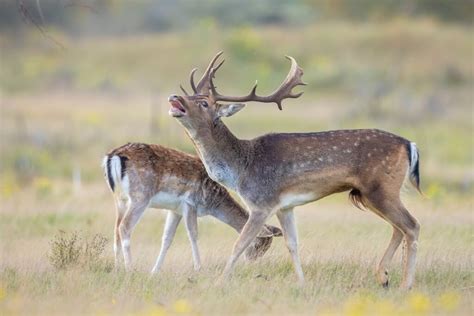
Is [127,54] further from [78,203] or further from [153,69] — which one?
[78,203]

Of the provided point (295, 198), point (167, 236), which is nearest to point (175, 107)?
point (295, 198)

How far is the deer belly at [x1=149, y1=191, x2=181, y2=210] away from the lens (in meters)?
12.1

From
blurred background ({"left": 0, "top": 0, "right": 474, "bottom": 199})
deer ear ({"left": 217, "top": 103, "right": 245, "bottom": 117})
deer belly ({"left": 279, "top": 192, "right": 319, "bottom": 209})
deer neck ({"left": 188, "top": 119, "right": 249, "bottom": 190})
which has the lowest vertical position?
blurred background ({"left": 0, "top": 0, "right": 474, "bottom": 199})

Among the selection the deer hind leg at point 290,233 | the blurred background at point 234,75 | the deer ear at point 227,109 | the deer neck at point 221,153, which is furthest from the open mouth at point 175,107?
the blurred background at point 234,75

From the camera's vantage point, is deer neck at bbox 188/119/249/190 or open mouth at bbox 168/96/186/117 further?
deer neck at bbox 188/119/249/190

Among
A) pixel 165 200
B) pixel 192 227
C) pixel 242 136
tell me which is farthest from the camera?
pixel 242 136

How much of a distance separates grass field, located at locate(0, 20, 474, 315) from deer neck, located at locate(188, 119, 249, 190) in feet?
3.20

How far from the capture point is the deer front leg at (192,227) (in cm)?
1165

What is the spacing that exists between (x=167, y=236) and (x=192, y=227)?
1.01 ft

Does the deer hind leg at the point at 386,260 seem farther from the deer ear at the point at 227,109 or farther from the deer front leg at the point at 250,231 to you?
the deer ear at the point at 227,109

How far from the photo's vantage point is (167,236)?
12.2m

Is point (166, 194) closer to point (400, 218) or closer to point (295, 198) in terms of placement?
point (295, 198)

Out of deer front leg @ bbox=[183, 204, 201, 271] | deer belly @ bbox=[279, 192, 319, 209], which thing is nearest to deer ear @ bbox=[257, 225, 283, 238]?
deer front leg @ bbox=[183, 204, 201, 271]

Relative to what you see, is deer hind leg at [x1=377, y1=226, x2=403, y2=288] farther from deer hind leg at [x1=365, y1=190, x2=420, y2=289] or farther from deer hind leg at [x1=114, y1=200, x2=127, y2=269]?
deer hind leg at [x1=114, y1=200, x2=127, y2=269]
